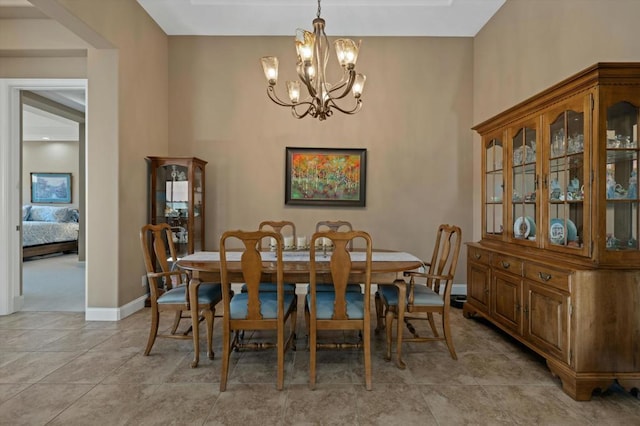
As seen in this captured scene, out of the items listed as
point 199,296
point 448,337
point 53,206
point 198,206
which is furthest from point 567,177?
point 53,206

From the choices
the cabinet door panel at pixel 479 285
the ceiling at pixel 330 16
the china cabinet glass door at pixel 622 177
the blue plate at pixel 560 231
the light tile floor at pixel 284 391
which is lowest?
the light tile floor at pixel 284 391

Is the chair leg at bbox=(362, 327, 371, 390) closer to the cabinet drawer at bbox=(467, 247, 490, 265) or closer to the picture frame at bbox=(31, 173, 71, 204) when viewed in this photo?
the cabinet drawer at bbox=(467, 247, 490, 265)

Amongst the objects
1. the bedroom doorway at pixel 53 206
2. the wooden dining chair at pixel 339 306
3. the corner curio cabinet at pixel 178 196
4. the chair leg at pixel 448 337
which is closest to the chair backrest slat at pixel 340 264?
the wooden dining chair at pixel 339 306

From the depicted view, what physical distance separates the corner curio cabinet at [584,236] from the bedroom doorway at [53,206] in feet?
15.1

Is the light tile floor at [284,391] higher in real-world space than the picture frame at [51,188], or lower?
lower

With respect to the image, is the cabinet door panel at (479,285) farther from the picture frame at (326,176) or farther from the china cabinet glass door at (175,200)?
the china cabinet glass door at (175,200)

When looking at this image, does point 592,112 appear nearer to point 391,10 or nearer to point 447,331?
point 447,331

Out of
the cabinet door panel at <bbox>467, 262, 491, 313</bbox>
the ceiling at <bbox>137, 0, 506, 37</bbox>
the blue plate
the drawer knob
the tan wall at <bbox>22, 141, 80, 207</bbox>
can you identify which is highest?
the ceiling at <bbox>137, 0, 506, 37</bbox>

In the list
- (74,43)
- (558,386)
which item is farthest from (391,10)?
(558,386)

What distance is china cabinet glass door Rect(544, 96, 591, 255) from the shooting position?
2199 millimetres

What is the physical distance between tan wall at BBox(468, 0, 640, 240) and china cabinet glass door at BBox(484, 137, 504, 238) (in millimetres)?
725

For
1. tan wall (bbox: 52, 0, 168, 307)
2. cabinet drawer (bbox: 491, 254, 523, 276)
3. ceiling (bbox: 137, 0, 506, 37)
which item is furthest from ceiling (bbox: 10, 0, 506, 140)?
cabinet drawer (bbox: 491, 254, 523, 276)

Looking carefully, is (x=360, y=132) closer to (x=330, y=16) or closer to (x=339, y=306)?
(x=330, y=16)

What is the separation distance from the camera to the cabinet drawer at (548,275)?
85.9 inches
